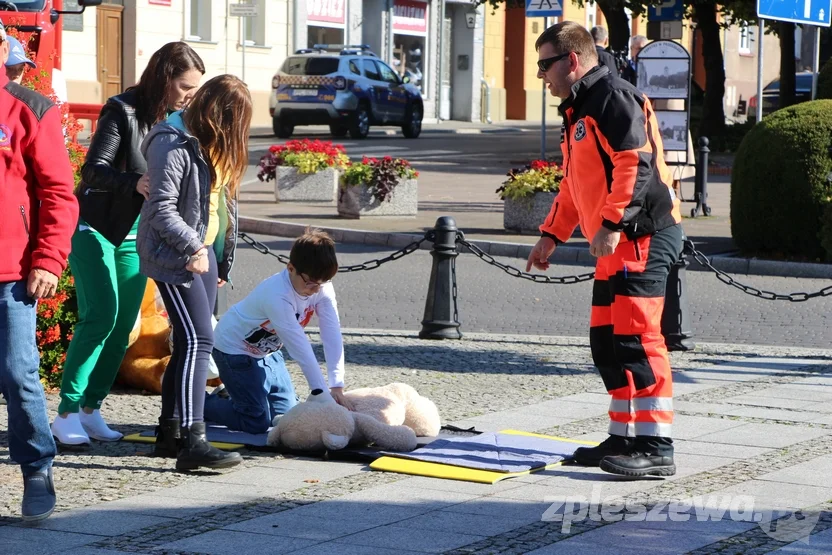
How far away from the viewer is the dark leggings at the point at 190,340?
575 cm

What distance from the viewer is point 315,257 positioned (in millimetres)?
6012

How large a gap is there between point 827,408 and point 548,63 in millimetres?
2592

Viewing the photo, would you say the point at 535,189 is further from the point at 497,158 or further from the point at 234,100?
the point at 497,158

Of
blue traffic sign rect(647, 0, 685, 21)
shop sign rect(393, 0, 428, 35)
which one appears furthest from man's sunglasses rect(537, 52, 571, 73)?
shop sign rect(393, 0, 428, 35)

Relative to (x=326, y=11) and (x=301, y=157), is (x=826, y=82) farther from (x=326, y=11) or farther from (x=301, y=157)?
(x=326, y=11)

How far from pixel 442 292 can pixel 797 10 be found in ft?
16.1

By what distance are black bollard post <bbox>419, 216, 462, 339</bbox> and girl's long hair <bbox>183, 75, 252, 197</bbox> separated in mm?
3977

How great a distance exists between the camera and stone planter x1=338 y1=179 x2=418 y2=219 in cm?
1697

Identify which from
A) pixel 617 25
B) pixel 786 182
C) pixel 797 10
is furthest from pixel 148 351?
pixel 617 25

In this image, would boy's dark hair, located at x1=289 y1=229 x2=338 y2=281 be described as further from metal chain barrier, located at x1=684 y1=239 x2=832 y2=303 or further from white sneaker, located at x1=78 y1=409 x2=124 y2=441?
metal chain barrier, located at x1=684 y1=239 x2=832 y2=303

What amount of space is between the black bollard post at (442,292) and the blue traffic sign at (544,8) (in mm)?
11502

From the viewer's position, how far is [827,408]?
23.9 ft

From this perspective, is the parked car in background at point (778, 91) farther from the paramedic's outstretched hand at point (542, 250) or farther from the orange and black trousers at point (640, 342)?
the orange and black trousers at point (640, 342)

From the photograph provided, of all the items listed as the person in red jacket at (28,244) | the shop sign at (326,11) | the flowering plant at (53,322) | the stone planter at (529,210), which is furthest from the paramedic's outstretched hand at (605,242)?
the shop sign at (326,11)
